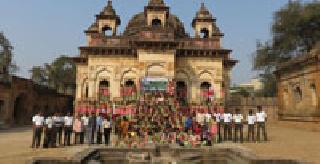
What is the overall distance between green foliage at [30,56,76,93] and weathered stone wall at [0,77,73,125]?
16.0m

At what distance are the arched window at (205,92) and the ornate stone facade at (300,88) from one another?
7.18 m

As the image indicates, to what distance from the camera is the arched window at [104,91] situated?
1060 inches

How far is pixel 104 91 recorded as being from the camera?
90.2 feet

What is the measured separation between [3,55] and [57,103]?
11410 mm

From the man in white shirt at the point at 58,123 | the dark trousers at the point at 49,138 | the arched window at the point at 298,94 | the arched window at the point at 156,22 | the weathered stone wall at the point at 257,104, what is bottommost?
the dark trousers at the point at 49,138

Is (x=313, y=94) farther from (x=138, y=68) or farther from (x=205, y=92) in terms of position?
(x=138, y=68)

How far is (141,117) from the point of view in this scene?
63.0 ft

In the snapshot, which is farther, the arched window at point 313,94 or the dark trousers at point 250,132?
the arched window at point 313,94

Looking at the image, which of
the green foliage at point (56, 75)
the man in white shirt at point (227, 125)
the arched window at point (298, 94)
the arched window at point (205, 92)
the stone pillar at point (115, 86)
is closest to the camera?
the man in white shirt at point (227, 125)

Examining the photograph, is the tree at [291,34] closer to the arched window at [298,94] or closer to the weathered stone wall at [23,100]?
the arched window at [298,94]

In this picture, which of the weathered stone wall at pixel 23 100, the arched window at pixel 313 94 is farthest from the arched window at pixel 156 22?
the weathered stone wall at pixel 23 100

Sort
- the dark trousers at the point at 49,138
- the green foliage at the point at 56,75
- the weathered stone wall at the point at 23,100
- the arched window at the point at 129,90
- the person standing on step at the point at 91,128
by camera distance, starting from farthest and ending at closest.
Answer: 1. the green foliage at the point at 56,75
2. the weathered stone wall at the point at 23,100
3. the arched window at the point at 129,90
4. the person standing on step at the point at 91,128
5. the dark trousers at the point at 49,138

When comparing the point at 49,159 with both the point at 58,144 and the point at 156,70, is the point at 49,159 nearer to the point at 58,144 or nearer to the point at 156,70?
the point at 58,144

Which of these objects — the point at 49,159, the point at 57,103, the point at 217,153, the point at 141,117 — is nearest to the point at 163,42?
the point at 141,117
